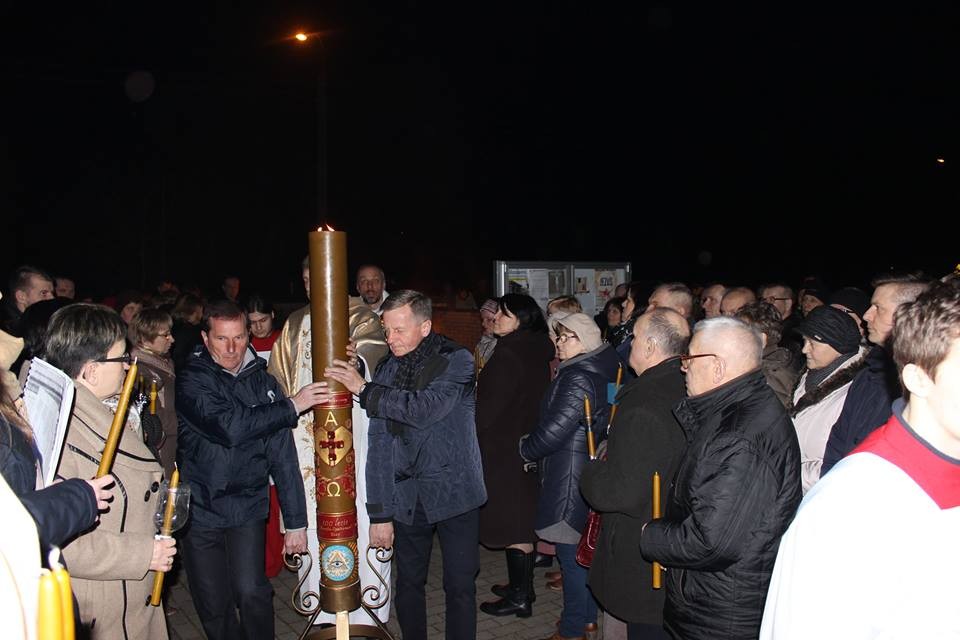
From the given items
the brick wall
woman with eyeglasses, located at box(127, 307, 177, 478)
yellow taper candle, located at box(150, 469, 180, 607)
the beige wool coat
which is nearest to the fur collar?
yellow taper candle, located at box(150, 469, 180, 607)

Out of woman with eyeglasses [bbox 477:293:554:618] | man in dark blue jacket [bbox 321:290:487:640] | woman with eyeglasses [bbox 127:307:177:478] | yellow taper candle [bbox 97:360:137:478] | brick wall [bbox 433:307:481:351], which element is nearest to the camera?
yellow taper candle [bbox 97:360:137:478]

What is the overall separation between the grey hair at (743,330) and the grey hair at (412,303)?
145 cm

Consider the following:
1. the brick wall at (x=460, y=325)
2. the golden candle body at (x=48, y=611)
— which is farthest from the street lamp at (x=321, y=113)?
the golden candle body at (x=48, y=611)

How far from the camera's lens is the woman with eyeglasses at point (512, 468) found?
4.88 metres

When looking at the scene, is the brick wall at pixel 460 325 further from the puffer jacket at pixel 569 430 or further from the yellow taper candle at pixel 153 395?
the yellow taper candle at pixel 153 395

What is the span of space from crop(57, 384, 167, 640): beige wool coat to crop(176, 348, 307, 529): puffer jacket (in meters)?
0.62

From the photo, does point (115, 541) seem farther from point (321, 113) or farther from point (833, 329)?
point (321, 113)

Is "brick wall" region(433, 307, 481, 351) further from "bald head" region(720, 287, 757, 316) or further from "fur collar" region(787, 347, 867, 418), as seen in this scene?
"fur collar" region(787, 347, 867, 418)

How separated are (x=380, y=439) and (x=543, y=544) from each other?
2514 mm

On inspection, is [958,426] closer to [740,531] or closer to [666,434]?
[740,531]

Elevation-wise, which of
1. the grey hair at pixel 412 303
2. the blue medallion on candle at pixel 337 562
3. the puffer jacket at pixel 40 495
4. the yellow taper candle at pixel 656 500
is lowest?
the blue medallion on candle at pixel 337 562

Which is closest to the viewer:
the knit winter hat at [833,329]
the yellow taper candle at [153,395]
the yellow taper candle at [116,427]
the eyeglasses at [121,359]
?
the yellow taper candle at [116,427]

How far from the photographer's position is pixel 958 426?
1.47 metres

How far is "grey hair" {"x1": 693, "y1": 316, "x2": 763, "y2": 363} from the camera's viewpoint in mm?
2799
